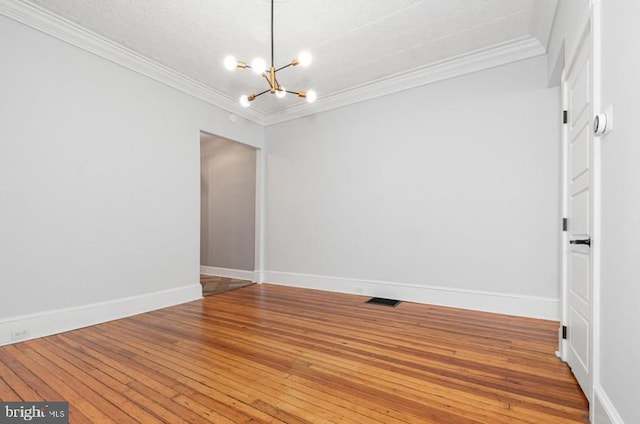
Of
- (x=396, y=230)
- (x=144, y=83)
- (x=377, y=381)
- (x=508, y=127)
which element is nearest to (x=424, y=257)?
(x=396, y=230)

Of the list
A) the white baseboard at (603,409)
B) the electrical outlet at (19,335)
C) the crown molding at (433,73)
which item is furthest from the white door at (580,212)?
the electrical outlet at (19,335)

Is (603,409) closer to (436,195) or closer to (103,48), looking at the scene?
(436,195)

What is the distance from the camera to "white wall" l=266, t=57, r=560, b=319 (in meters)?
3.54

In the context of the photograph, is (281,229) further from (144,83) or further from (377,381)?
(377,381)

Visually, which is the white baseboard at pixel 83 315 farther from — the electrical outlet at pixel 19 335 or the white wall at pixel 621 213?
the white wall at pixel 621 213

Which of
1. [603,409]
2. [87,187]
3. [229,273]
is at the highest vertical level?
[87,187]

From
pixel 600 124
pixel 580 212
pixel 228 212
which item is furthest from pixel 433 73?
pixel 228 212

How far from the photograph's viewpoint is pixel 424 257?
4.20m

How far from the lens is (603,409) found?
4.90 feet

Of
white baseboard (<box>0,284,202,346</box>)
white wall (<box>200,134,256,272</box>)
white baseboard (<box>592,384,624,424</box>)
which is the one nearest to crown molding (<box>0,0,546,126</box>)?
white wall (<box>200,134,256,272</box>)

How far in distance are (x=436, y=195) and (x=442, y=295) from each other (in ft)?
4.37

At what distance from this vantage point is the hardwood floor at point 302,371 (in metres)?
1.79

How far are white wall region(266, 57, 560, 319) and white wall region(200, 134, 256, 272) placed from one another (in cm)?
92

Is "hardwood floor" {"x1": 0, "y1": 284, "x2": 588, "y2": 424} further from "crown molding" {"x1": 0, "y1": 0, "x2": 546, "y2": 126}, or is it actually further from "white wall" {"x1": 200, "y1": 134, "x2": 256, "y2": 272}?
"crown molding" {"x1": 0, "y1": 0, "x2": 546, "y2": 126}
